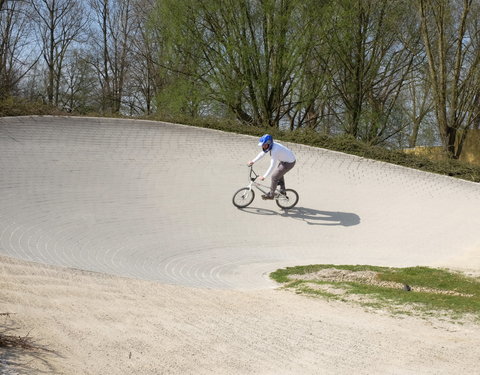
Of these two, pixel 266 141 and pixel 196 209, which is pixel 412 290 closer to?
pixel 266 141

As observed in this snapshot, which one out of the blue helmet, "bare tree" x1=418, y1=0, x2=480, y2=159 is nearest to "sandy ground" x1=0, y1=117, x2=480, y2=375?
the blue helmet

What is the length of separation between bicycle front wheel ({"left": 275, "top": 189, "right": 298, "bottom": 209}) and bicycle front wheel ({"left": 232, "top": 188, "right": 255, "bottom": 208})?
70 cm

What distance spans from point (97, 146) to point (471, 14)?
69.2ft

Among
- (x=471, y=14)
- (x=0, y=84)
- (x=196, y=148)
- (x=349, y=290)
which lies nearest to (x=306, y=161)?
(x=196, y=148)

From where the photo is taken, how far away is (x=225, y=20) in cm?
2592

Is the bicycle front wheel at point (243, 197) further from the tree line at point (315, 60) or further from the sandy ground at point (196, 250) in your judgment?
the tree line at point (315, 60)

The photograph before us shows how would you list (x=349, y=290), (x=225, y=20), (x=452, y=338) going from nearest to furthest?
(x=452, y=338) < (x=349, y=290) < (x=225, y=20)

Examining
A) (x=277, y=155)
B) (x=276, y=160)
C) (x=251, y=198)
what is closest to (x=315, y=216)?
(x=251, y=198)

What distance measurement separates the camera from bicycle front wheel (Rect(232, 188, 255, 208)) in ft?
48.4

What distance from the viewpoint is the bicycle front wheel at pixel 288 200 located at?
1475 cm

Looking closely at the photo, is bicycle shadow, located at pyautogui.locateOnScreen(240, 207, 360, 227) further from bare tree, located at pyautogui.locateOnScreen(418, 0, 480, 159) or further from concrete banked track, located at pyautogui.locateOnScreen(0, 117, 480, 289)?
bare tree, located at pyautogui.locateOnScreen(418, 0, 480, 159)

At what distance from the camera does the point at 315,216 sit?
1496 cm

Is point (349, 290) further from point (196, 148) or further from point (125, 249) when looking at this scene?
point (196, 148)

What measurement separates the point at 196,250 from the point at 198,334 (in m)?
6.92
